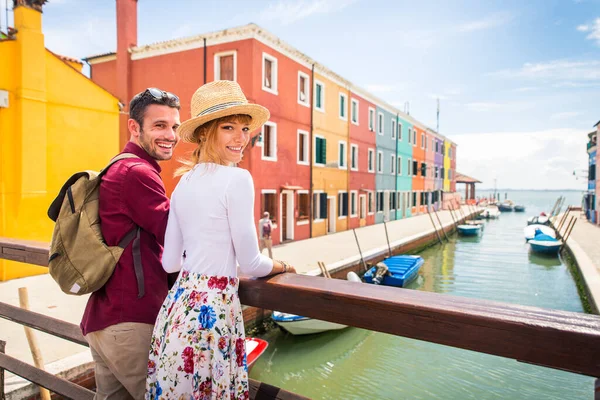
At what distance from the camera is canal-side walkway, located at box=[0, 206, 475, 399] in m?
4.38

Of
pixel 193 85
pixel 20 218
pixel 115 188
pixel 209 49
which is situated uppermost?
pixel 209 49

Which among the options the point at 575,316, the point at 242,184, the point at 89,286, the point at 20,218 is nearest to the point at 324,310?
the point at 242,184

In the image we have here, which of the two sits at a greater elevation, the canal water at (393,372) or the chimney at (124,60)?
the chimney at (124,60)

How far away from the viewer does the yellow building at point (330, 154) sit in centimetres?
1747

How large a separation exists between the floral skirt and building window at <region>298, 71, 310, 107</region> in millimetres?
15394

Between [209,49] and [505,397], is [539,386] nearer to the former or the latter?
[505,397]

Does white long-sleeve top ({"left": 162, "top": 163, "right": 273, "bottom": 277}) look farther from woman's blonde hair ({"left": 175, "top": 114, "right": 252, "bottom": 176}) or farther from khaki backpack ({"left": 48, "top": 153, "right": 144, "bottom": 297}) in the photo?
khaki backpack ({"left": 48, "top": 153, "right": 144, "bottom": 297})

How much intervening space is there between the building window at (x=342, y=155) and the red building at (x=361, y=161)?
591 mm

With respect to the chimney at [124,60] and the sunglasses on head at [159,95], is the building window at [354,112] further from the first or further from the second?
the sunglasses on head at [159,95]

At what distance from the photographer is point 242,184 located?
128 centimetres

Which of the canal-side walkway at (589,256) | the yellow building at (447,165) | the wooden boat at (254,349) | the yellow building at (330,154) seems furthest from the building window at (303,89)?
the yellow building at (447,165)

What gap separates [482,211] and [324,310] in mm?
46435

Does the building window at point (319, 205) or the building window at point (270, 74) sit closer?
the building window at point (270, 74)

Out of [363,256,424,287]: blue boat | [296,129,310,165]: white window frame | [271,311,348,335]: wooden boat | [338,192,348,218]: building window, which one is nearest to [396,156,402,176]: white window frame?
[338,192,348,218]: building window
